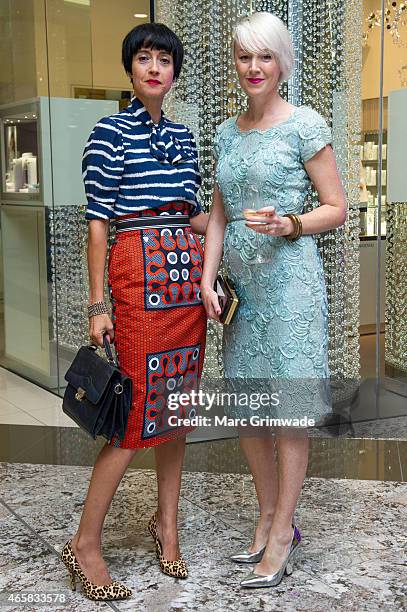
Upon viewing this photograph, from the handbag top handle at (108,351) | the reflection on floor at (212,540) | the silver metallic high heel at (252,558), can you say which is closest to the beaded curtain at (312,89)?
the reflection on floor at (212,540)

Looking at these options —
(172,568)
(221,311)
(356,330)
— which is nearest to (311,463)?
Answer: (356,330)

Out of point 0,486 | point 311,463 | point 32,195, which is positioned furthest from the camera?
point 32,195

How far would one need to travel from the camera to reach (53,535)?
2.64m

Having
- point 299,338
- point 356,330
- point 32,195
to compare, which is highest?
point 32,195

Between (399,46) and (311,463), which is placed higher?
(399,46)

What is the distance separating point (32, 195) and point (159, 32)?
271 cm

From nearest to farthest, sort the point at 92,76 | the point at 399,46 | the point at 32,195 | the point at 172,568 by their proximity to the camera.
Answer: the point at 172,568, the point at 399,46, the point at 92,76, the point at 32,195

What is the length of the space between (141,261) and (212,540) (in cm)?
99

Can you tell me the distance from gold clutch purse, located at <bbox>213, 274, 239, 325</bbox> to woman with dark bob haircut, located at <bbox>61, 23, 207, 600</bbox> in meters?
0.06

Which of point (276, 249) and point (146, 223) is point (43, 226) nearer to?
point (146, 223)

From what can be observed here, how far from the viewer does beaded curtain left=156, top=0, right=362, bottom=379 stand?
11.4 ft

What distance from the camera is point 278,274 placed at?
7.14 ft

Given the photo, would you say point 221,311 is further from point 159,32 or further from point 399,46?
point 399,46

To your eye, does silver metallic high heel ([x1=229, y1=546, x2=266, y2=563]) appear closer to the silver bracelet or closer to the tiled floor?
the tiled floor
